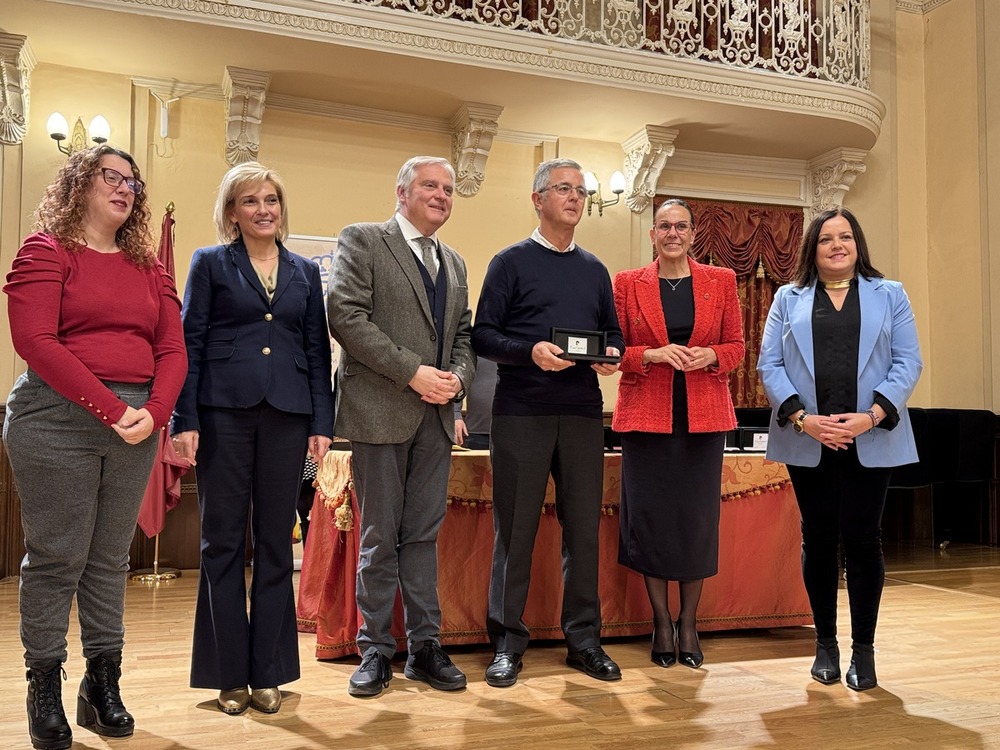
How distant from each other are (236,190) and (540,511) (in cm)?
145

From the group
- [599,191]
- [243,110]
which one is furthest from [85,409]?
[599,191]

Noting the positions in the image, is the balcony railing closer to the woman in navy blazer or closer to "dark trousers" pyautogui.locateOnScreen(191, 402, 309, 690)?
the woman in navy blazer

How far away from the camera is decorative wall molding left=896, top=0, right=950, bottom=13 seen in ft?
26.8

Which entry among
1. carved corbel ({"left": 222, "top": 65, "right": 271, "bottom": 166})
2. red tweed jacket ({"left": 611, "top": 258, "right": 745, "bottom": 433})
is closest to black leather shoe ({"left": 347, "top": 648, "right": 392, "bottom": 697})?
red tweed jacket ({"left": 611, "top": 258, "right": 745, "bottom": 433})

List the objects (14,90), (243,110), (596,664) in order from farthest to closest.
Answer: (243,110)
(14,90)
(596,664)

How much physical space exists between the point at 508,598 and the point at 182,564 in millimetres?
3493

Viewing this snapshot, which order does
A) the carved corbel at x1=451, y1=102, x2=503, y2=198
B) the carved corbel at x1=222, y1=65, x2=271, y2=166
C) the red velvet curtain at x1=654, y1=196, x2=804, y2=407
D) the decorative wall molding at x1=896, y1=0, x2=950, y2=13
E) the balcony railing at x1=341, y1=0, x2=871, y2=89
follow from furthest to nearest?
the decorative wall molding at x1=896, y1=0, x2=950, y2=13, the red velvet curtain at x1=654, y1=196, x2=804, y2=407, the carved corbel at x1=451, y1=102, x2=503, y2=198, the balcony railing at x1=341, y1=0, x2=871, y2=89, the carved corbel at x1=222, y1=65, x2=271, y2=166

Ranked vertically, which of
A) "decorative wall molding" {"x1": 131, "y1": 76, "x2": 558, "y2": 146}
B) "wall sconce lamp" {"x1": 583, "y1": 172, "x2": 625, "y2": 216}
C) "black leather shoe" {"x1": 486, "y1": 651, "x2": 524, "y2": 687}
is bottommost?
"black leather shoe" {"x1": 486, "y1": 651, "x2": 524, "y2": 687}

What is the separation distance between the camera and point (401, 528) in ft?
9.95

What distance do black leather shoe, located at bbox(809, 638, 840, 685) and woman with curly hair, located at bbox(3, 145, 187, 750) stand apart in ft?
7.12

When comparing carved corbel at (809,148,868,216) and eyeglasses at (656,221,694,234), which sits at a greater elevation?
carved corbel at (809,148,868,216)

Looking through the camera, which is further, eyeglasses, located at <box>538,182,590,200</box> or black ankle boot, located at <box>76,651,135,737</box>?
eyeglasses, located at <box>538,182,590,200</box>

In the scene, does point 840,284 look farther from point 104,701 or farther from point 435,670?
point 104,701

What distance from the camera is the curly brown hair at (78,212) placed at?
2434mm
